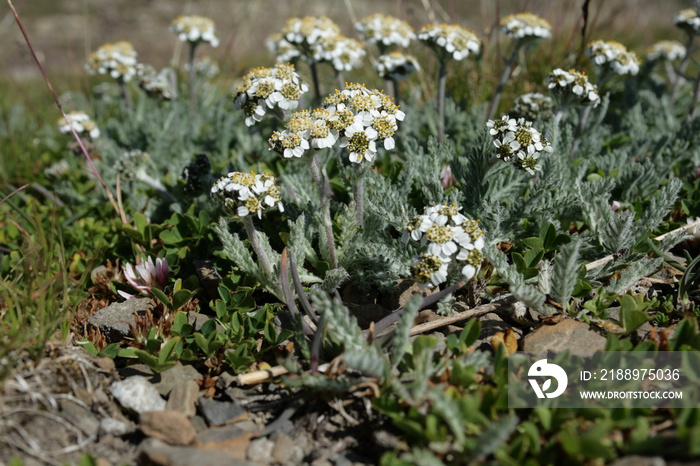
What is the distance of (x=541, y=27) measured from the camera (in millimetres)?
5082

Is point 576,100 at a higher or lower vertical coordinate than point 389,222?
higher

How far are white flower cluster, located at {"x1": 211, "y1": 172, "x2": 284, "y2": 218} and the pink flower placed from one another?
3.06 ft

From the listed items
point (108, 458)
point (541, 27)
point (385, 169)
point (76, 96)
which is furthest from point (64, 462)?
point (76, 96)

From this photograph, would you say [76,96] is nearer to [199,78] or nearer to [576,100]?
[199,78]

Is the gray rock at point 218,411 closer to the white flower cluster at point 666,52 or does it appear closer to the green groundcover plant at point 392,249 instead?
the green groundcover plant at point 392,249

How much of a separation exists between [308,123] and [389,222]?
31.0 inches

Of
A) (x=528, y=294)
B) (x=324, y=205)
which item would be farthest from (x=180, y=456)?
(x=528, y=294)

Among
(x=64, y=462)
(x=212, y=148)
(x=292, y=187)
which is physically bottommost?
(x=64, y=462)

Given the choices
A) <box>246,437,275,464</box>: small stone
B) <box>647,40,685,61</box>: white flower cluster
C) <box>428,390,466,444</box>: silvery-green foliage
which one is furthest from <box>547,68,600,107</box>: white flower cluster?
<box>246,437,275,464</box>: small stone

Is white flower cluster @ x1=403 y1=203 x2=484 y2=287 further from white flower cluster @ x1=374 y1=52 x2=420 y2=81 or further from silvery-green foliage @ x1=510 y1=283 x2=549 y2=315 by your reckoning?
white flower cluster @ x1=374 y1=52 x2=420 y2=81

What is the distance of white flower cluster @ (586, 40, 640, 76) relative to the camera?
4.55 metres

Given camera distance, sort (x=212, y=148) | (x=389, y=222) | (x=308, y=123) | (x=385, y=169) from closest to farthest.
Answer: (x=308, y=123), (x=389, y=222), (x=385, y=169), (x=212, y=148)

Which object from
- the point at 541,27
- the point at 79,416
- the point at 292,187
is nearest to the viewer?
the point at 79,416

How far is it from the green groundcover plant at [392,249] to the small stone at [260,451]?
0.31 metres
